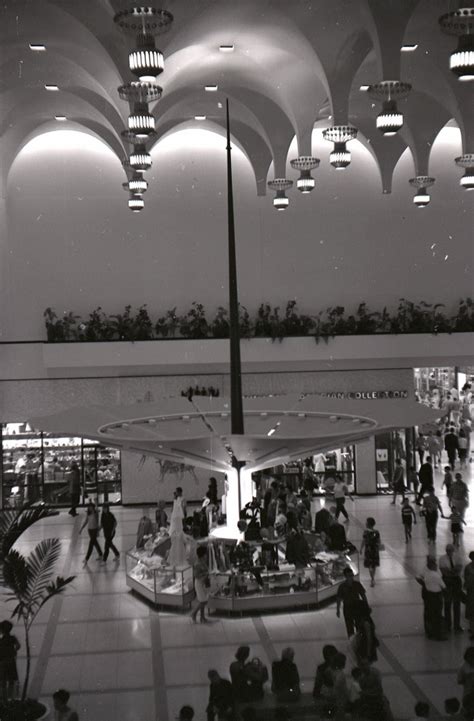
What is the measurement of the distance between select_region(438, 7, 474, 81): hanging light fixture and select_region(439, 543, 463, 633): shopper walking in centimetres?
725

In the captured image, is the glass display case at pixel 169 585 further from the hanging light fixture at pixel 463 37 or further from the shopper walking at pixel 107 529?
the hanging light fixture at pixel 463 37

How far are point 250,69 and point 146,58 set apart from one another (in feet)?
37.8

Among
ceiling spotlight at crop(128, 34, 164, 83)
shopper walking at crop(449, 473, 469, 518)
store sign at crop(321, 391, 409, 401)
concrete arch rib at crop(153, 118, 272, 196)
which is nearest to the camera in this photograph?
ceiling spotlight at crop(128, 34, 164, 83)

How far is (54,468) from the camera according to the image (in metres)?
28.4

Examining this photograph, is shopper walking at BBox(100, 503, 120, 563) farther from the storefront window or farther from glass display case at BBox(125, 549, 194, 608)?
the storefront window

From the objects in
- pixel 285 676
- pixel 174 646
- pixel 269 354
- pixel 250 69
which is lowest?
pixel 174 646

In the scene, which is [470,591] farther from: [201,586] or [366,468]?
[366,468]

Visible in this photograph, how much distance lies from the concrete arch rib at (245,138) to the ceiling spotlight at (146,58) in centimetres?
1824

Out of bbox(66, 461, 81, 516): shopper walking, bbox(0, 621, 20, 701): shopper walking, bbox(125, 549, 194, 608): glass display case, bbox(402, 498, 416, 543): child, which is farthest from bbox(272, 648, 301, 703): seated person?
bbox(66, 461, 81, 516): shopper walking

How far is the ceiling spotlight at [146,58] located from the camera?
40.2 ft

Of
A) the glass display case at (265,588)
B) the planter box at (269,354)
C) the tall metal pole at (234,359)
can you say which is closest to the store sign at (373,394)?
the planter box at (269,354)

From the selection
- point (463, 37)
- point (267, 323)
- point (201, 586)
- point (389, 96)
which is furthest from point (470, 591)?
point (267, 323)

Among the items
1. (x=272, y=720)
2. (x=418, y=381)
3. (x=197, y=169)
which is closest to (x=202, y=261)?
(x=197, y=169)

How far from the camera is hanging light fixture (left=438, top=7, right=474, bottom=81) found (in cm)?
1198
